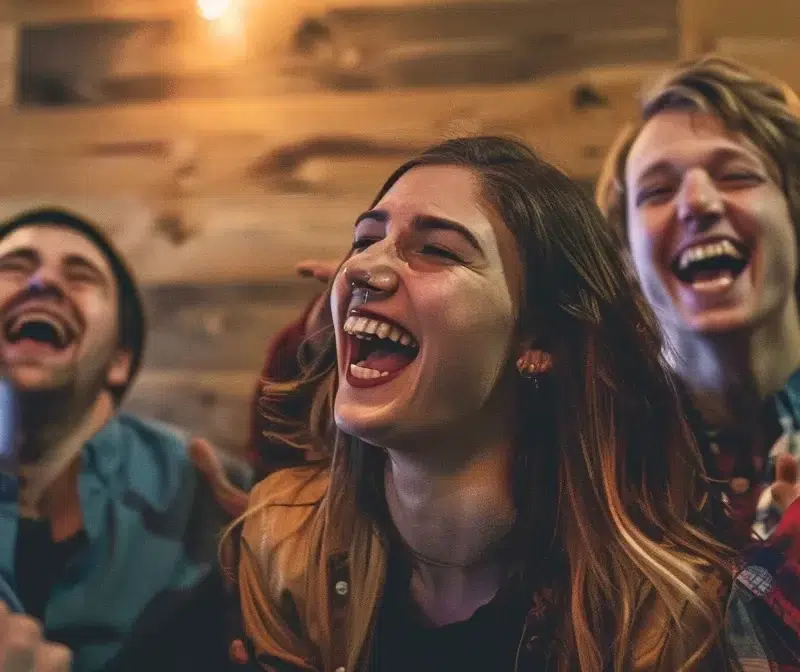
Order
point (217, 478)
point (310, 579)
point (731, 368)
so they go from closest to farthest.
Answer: point (310, 579) < point (731, 368) < point (217, 478)

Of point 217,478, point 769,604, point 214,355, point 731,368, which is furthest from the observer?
point 214,355

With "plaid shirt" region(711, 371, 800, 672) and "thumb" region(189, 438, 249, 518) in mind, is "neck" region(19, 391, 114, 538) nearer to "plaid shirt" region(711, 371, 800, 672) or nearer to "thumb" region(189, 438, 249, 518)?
"thumb" region(189, 438, 249, 518)

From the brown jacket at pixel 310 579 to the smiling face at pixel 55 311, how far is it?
284mm

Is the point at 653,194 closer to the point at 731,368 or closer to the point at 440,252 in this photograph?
the point at 731,368

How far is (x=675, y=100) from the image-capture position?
928 millimetres

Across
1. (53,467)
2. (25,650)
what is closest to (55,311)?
(53,467)

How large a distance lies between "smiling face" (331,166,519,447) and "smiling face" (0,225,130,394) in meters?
0.36

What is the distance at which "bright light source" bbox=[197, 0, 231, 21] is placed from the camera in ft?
3.90

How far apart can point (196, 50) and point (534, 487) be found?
30.9 inches

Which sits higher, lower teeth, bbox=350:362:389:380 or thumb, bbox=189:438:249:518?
lower teeth, bbox=350:362:389:380

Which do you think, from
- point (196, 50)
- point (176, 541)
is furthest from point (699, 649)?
point (196, 50)

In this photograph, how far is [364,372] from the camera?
701mm

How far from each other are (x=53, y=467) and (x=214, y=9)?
64cm

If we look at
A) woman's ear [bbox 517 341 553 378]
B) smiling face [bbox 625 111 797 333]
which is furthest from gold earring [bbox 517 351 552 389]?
smiling face [bbox 625 111 797 333]
